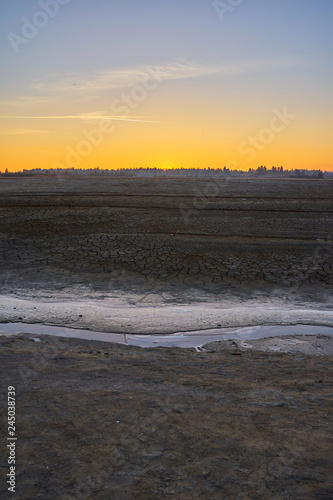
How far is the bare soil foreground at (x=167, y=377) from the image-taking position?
102 inches

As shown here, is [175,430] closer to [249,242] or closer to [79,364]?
[79,364]

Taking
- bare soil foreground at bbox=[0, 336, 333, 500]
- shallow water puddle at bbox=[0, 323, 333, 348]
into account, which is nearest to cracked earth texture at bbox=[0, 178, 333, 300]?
shallow water puddle at bbox=[0, 323, 333, 348]

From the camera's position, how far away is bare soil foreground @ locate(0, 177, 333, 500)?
259cm

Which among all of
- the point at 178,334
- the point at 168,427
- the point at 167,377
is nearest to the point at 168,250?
the point at 178,334

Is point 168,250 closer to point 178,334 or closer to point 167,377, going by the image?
point 178,334

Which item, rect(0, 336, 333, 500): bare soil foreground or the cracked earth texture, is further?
the cracked earth texture

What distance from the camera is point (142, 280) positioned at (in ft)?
27.9

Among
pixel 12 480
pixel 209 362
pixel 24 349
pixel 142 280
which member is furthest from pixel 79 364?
pixel 142 280

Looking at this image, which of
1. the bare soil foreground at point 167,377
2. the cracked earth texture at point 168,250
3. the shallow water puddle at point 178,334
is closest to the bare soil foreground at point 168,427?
the bare soil foreground at point 167,377

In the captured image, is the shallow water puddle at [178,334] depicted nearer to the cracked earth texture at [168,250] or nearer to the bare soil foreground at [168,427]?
the bare soil foreground at [168,427]

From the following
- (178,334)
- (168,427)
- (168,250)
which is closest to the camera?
(168,427)

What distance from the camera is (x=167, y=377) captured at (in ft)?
13.5

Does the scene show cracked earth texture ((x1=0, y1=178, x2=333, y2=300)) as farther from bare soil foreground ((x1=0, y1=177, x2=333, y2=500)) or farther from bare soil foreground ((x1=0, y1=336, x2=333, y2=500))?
bare soil foreground ((x1=0, y1=336, x2=333, y2=500))

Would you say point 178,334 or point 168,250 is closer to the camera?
→ point 178,334
